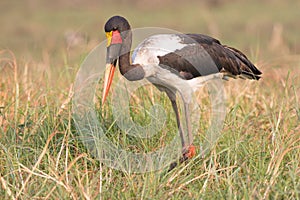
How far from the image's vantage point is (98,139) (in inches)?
132

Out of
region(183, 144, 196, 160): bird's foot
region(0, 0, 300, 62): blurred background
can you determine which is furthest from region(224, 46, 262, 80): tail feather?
region(0, 0, 300, 62): blurred background

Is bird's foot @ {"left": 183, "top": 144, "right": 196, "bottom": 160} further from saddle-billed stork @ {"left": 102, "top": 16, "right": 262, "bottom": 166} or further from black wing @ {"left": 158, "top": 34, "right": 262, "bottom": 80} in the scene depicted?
black wing @ {"left": 158, "top": 34, "right": 262, "bottom": 80}

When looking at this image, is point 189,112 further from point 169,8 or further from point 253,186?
point 169,8

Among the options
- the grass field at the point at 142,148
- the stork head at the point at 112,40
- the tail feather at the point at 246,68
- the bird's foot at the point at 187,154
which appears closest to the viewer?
the grass field at the point at 142,148

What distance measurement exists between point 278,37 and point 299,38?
199cm

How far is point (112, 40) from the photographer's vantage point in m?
3.64

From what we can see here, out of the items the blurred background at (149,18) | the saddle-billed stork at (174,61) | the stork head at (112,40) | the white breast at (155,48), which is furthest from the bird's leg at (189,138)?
the blurred background at (149,18)

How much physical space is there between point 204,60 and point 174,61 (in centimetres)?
26

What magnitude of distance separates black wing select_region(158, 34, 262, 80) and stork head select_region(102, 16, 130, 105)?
28cm

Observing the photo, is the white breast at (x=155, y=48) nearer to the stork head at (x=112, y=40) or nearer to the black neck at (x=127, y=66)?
the black neck at (x=127, y=66)

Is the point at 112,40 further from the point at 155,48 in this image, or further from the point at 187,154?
the point at 187,154

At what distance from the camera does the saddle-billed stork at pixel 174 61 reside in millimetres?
3654

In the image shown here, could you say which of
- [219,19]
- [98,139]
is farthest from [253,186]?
[219,19]

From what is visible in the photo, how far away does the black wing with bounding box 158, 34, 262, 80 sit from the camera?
381 centimetres
